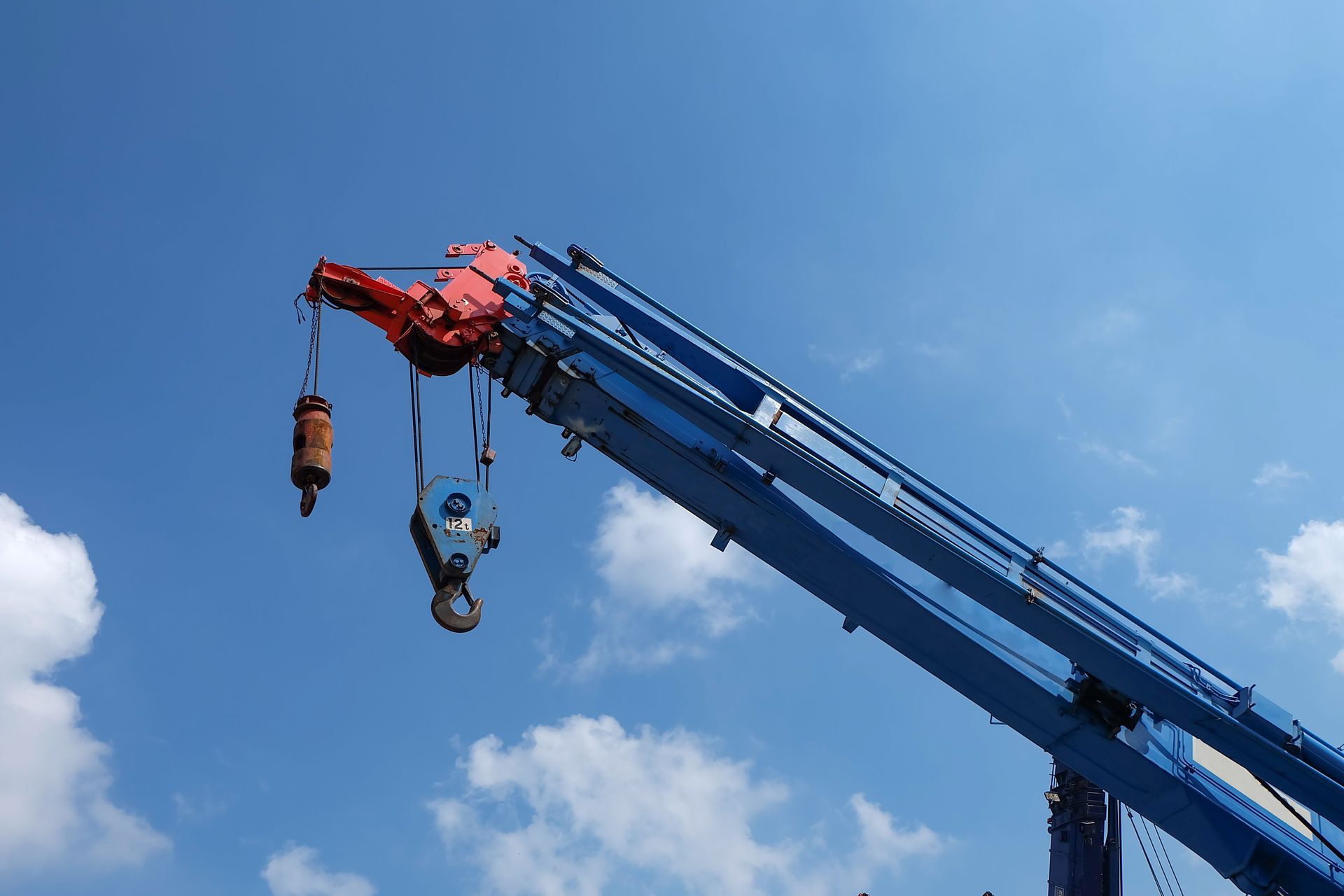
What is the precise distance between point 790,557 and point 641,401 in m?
1.77

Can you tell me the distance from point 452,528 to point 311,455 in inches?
46.6

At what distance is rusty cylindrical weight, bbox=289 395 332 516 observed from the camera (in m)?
Result: 7.97

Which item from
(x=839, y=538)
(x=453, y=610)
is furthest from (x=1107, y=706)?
(x=453, y=610)

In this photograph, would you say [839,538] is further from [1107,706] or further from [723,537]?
[1107,706]

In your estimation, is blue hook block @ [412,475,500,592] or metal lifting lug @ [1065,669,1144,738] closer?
blue hook block @ [412,475,500,592]

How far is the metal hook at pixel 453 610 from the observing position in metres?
7.70

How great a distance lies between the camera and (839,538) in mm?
8641

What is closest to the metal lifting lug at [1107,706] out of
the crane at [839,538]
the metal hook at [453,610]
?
the crane at [839,538]

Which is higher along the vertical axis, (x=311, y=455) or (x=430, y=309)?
(x=430, y=309)

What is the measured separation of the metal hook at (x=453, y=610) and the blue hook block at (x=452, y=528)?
3 centimetres

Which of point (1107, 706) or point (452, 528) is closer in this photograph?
point (452, 528)

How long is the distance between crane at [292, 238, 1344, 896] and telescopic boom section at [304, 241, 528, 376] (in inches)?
0.7

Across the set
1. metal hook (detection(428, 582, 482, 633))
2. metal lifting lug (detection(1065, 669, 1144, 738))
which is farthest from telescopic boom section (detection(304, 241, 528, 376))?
metal lifting lug (detection(1065, 669, 1144, 738))

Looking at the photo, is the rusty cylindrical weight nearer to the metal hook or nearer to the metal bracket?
the metal hook
